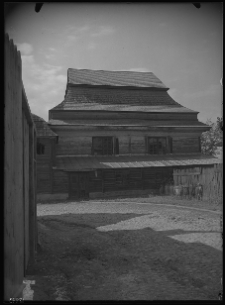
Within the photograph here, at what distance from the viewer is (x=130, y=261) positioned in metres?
5.70

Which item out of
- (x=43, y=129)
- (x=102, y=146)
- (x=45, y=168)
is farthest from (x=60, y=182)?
(x=102, y=146)

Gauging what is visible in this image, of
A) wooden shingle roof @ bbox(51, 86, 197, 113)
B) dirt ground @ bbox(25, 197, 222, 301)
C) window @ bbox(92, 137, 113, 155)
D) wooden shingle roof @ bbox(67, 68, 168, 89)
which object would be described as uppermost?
wooden shingle roof @ bbox(67, 68, 168, 89)

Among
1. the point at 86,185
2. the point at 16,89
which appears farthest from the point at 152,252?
the point at 86,185

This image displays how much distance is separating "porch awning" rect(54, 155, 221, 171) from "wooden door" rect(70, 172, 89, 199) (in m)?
0.88

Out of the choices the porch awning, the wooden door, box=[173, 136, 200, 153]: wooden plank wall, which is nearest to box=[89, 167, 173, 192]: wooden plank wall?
the wooden door

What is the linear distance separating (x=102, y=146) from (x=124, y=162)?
249cm

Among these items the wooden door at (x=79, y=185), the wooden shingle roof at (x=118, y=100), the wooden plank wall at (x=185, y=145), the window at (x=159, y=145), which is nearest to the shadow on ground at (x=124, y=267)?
the wooden door at (x=79, y=185)

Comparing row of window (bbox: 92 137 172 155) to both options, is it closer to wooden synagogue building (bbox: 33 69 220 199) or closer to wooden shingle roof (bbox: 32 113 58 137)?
wooden synagogue building (bbox: 33 69 220 199)

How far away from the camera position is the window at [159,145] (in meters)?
22.5

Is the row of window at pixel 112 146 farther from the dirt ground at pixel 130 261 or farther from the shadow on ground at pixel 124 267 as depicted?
the shadow on ground at pixel 124 267

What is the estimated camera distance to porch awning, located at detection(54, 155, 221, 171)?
18906mm

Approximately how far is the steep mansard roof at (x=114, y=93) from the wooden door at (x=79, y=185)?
6183 mm

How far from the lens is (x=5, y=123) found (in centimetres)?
266

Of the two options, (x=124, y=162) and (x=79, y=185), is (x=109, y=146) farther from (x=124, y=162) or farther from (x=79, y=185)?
(x=79, y=185)
